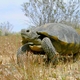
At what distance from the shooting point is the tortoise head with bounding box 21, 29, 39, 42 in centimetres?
431

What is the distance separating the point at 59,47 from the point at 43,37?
1.36 ft

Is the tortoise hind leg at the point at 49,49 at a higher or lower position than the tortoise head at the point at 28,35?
lower

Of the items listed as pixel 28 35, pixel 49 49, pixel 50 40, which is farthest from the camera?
pixel 50 40

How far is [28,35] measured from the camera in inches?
172

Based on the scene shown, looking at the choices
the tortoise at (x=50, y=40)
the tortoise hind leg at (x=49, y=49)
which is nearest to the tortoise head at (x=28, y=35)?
the tortoise at (x=50, y=40)

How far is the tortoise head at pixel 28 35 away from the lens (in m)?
4.31

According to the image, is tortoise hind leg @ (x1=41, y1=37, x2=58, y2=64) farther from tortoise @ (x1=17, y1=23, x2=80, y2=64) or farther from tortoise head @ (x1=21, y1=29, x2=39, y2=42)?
tortoise head @ (x1=21, y1=29, x2=39, y2=42)

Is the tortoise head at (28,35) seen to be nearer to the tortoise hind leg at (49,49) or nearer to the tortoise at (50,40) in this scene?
the tortoise at (50,40)

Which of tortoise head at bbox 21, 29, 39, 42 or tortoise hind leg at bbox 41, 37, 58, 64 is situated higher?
tortoise head at bbox 21, 29, 39, 42

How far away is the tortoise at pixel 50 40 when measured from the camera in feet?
14.1

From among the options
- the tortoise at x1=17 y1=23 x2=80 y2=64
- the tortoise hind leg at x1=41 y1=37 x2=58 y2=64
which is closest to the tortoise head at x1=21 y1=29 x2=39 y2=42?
the tortoise at x1=17 y1=23 x2=80 y2=64

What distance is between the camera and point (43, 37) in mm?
4754

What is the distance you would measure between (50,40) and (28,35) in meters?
0.55

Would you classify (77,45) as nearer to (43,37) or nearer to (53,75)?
(43,37)
